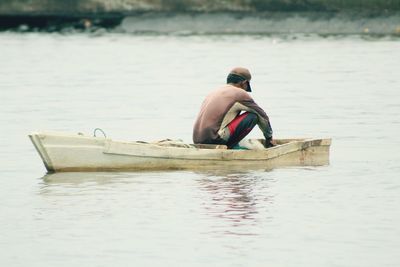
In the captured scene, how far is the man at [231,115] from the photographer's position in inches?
749

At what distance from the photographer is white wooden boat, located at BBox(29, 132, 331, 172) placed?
61.3ft

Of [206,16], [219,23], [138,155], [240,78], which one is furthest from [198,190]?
[206,16]

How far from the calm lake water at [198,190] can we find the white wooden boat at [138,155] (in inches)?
6.3

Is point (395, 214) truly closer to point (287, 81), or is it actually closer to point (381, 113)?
point (381, 113)

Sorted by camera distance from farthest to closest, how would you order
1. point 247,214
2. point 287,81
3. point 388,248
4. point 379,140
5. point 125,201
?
point 287,81
point 379,140
point 125,201
point 247,214
point 388,248

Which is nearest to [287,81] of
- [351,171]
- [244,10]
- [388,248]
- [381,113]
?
[381,113]

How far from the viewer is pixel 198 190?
58.0ft

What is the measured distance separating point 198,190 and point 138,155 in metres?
1.58

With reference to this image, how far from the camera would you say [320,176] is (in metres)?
19.0

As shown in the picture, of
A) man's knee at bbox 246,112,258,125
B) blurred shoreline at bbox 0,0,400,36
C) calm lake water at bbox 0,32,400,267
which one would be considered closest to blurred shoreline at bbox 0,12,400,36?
blurred shoreline at bbox 0,0,400,36

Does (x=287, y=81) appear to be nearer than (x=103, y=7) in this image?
Result: Yes

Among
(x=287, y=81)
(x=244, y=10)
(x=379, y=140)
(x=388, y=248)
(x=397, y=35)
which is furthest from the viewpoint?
(x=244, y=10)

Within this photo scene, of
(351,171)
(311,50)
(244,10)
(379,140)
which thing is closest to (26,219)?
(351,171)

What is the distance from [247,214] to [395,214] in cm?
160
